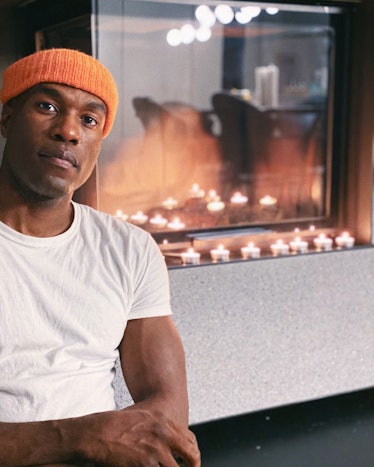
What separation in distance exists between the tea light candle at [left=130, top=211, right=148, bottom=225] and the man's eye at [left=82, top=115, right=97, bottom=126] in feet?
3.28

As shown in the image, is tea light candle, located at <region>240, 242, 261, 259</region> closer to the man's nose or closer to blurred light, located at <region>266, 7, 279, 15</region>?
blurred light, located at <region>266, 7, 279, 15</region>

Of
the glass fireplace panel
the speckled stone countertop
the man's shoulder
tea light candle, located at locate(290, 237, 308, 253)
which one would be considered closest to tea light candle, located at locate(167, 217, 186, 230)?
the glass fireplace panel

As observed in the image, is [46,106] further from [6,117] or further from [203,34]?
[203,34]

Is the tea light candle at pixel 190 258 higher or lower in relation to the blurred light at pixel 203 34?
lower

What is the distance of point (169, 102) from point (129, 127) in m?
0.16

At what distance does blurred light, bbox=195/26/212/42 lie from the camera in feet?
7.79

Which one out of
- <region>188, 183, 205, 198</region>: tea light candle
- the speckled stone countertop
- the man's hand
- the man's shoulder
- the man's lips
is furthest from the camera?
<region>188, 183, 205, 198</region>: tea light candle

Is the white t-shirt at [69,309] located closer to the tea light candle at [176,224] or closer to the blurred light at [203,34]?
the tea light candle at [176,224]

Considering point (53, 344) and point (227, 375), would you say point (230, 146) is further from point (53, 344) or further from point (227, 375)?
point (53, 344)

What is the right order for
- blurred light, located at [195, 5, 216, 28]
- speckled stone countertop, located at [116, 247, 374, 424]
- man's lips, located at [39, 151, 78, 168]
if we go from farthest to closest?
blurred light, located at [195, 5, 216, 28] < speckled stone countertop, located at [116, 247, 374, 424] < man's lips, located at [39, 151, 78, 168]

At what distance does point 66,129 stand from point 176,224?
1.15 metres

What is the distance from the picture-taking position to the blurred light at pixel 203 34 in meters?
2.37

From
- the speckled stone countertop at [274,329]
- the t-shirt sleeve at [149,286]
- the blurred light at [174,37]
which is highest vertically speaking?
the blurred light at [174,37]

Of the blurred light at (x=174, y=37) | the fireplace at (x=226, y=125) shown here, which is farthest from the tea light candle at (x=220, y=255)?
the blurred light at (x=174, y=37)
